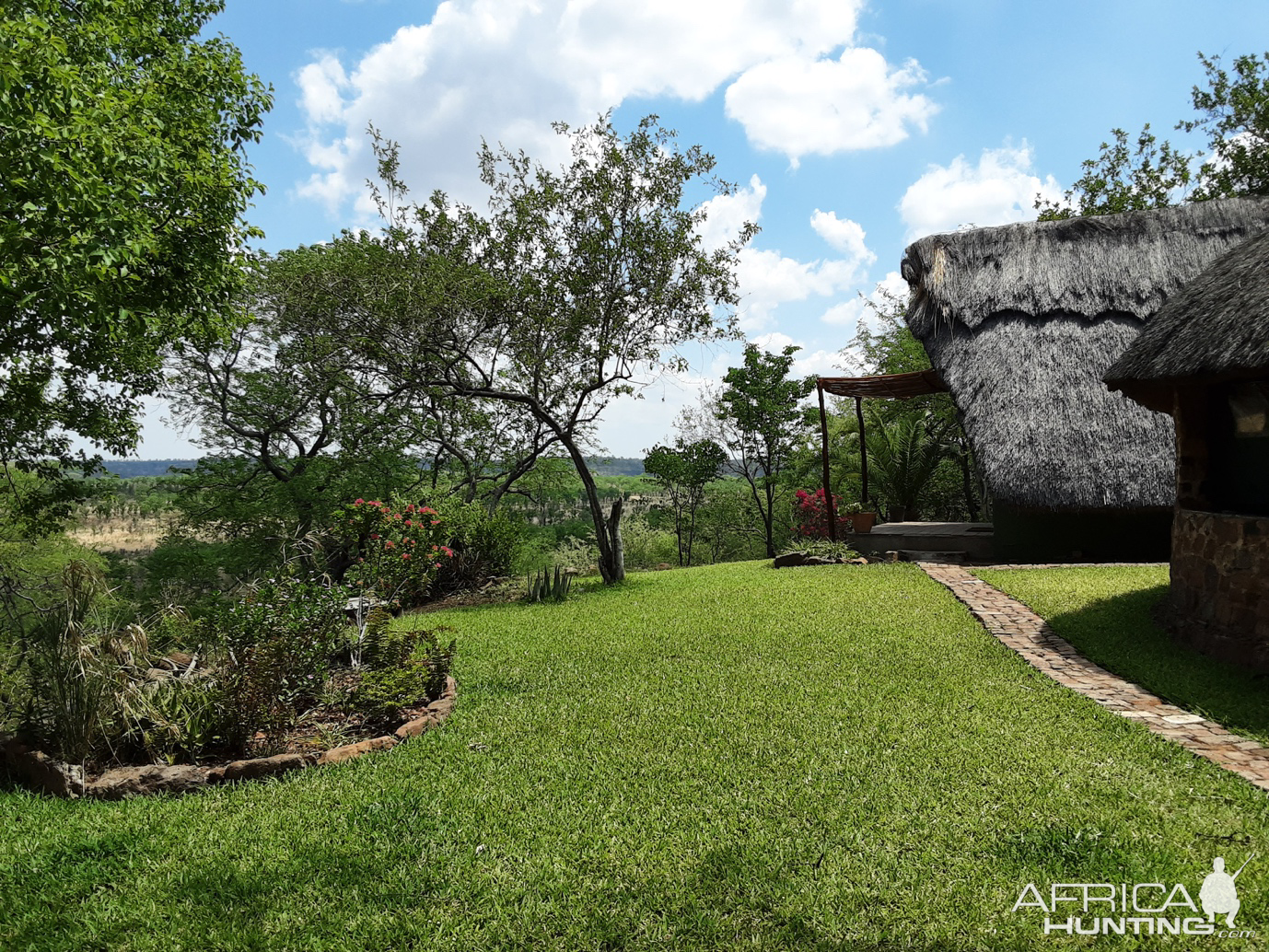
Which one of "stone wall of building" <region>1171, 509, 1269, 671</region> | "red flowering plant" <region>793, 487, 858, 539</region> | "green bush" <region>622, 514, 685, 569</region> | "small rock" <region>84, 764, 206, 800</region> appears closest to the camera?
"small rock" <region>84, 764, 206, 800</region>

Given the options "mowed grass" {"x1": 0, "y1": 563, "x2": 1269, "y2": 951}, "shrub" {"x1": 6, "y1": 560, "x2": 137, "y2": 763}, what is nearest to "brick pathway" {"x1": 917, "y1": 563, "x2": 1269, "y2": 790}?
"mowed grass" {"x1": 0, "y1": 563, "x2": 1269, "y2": 951}

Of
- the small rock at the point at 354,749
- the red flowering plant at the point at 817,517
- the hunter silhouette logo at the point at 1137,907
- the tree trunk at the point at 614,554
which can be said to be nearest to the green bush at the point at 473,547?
the tree trunk at the point at 614,554

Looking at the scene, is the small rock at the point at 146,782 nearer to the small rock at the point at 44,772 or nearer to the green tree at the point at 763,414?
the small rock at the point at 44,772

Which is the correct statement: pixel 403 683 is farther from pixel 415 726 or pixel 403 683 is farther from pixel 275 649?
pixel 275 649

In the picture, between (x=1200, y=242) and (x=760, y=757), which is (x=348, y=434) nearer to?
(x=760, y=757)

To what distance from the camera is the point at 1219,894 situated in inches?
102

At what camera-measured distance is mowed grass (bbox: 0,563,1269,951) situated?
2.58 m

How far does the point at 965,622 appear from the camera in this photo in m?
6.85

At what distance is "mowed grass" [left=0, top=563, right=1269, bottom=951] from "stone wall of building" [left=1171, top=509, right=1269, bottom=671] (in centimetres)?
163

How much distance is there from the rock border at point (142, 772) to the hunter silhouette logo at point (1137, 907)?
3.51 meters

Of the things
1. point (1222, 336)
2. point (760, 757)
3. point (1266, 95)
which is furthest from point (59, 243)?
point (1266, 95)

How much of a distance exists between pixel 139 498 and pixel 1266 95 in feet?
88.7

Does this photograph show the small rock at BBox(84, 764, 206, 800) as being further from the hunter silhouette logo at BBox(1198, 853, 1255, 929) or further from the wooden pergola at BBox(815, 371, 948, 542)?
the wooden pergola at BBox(815, 371, 948, 542)

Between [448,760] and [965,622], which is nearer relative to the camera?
[448,760]
